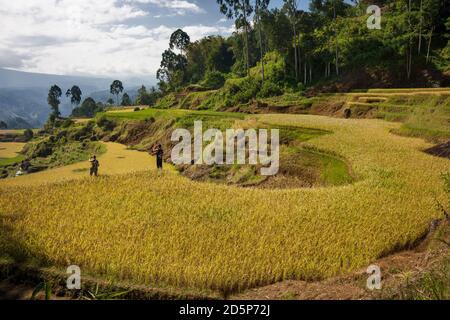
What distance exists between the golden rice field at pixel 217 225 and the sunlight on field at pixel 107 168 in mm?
8413

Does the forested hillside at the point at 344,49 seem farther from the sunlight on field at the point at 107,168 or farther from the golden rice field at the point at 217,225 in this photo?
the golden rice field at the point at 217,225

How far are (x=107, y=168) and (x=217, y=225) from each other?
18.8 m

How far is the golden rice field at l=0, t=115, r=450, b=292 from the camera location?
8750mm

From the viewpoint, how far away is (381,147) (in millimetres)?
21172

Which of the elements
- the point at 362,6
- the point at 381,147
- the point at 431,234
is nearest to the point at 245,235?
the point at 431,234

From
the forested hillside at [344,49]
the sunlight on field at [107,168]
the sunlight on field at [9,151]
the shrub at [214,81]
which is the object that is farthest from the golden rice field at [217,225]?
the sunlight on field at [9,151]

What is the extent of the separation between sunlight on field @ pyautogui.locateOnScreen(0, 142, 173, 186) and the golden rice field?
8413 millimetres

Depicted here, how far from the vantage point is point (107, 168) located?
27.9 metres

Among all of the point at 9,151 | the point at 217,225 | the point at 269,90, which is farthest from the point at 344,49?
the point at 9,151

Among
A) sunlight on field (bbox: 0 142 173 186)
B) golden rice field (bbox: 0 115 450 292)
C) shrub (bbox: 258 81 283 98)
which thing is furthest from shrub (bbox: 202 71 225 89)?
golden rice field (bbox: 0 115 450 292)

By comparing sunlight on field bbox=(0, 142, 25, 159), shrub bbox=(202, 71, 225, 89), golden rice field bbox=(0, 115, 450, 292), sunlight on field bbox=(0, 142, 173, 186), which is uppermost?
shrub bbox=(202, 71, 225, 89)

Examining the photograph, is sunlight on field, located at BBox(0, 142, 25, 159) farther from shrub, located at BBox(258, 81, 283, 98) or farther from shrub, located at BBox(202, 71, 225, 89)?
shrub, located at BBox(258, 81, 283, 98)

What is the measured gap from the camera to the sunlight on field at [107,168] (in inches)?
983
